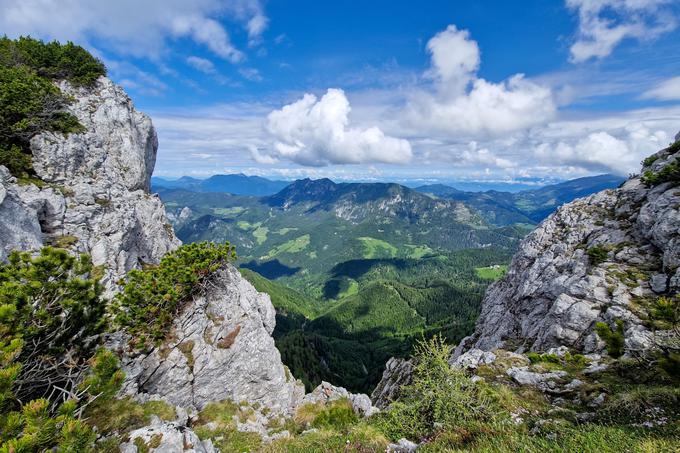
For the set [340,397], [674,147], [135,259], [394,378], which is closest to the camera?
[340,397]

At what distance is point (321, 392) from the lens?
45938mm

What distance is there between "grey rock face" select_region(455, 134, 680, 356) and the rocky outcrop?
155 ft

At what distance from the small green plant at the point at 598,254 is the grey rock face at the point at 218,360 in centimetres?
4668

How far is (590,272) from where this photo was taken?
119ft

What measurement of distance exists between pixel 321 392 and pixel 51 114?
59438 millimetres

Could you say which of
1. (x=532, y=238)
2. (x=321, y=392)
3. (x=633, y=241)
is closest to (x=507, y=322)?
(x=532, y=238)

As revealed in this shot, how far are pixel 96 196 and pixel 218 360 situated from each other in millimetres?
30203

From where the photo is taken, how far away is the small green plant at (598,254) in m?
37.8

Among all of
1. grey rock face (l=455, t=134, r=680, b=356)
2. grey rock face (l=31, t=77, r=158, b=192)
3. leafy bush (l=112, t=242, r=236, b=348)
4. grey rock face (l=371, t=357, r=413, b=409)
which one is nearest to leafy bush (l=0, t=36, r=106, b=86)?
grey rock face (l=31, t=77, r=158, b=192)

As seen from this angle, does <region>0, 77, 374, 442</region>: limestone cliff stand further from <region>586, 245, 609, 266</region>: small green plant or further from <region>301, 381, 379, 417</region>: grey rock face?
<region>586, 245, 609, 266</region>: small green plant

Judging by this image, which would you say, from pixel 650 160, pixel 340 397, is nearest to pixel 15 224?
pixel 340 397

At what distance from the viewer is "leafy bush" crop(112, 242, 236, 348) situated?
1256 inches

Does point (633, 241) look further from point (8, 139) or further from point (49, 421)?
point (8, 139)

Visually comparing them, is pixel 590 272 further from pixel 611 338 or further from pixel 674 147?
pixel 674 147
